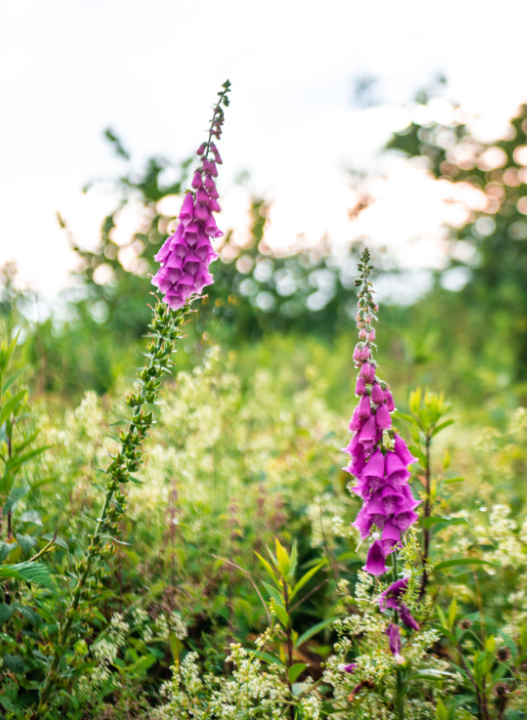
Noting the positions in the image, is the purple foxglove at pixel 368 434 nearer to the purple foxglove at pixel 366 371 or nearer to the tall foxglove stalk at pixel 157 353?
the purple foxglove at pixel 366 371

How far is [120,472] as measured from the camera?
136 centimetres

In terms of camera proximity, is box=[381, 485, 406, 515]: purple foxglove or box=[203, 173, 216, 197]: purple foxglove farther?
Answer: box=[203, 173, 216, 197]: purple foxglove

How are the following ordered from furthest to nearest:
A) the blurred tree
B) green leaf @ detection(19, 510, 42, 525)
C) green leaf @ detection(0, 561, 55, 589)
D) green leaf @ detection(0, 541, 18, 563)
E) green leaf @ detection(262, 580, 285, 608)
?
the blurred tree → green leaf @ detection(19, 510, 42, 525) → green leaf @ detection(262, 580, 285, 608) → green leaf @ detection(0, 541, 18, 563) → green leaf @ detection(0, 561, 55, 589)

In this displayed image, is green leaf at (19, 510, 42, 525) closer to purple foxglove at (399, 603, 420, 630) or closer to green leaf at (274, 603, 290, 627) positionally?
green leaf at (274, 603, 290, 627)

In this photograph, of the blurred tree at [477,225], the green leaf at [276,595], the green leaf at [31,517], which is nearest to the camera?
the green leaf at [276,595]

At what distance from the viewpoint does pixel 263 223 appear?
7180 mm

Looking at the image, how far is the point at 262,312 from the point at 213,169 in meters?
6.71

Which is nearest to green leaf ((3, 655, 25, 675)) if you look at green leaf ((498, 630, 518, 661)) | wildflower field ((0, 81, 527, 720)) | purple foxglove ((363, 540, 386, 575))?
wildflower field ((0, 81, 527, 720))

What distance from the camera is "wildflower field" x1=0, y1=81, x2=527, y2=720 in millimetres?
1365

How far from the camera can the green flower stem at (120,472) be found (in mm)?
1346

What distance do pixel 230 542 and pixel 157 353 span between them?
117 cm

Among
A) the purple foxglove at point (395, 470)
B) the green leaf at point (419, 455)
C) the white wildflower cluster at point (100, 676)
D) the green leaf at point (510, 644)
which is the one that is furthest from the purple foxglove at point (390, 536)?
the white wildflower cluster at point (100, 676)

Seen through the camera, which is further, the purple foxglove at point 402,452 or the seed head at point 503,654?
the seed head at point 503,654

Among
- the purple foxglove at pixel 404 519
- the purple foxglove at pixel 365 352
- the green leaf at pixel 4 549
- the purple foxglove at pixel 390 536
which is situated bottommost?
the green leaf at pixel 4 549
